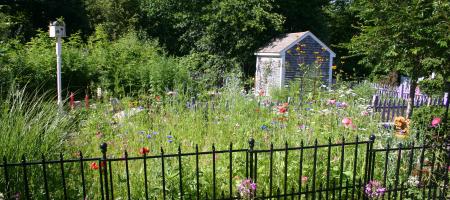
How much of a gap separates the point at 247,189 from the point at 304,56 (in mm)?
12364

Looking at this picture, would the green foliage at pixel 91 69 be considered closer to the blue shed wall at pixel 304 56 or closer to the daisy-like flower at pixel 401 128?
the blue shed wall at pixel 304 56

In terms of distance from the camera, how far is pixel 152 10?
1784 centimetres

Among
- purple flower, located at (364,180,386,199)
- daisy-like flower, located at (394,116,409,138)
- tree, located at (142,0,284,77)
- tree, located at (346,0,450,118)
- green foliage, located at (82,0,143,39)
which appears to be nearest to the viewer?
purple flower, located at (364,180,386,199)

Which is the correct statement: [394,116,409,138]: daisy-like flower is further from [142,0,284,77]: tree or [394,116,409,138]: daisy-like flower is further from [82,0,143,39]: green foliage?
[82,0,143,39]: green foliage

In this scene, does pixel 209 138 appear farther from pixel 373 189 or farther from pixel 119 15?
pixel 119 15

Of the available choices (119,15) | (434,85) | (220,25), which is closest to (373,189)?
(434,85)

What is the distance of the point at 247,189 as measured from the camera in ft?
8.77

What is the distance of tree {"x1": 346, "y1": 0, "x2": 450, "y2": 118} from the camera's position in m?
5.23

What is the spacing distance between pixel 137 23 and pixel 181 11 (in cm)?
360

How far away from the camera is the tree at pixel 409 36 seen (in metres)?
5.23

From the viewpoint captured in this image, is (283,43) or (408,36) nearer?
(408,36)

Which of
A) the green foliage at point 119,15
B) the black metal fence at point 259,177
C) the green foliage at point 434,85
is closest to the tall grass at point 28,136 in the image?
the black metal fence at point 259,177

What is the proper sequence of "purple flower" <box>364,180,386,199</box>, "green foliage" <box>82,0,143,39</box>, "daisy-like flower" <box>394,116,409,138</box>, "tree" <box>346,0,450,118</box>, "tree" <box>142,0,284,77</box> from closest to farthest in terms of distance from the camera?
"purple flower" <box>364,180,386,199</box> → "daisy-like flower" <box>394,116,409,138</box> → "tree" <box>346,0,450,118</box> → "tree" <box>142,0,284,77</box> → "green foliage" <box>82,0,143,39</box>

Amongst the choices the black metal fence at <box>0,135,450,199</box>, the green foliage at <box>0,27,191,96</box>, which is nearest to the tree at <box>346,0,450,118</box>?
the black metal fence at <box>0,135,450,199</box>
